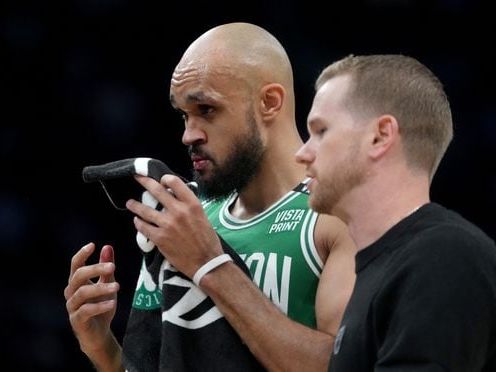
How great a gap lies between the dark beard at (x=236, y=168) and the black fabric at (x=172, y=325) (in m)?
0.20

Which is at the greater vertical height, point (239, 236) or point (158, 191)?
point (158, 191)

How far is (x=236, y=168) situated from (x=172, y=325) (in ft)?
1.46

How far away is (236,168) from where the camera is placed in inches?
98.2

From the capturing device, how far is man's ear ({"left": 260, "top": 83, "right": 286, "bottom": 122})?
2.56 m

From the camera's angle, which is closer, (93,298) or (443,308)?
(443,308)

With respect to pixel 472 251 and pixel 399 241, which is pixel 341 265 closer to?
pixel 399 241

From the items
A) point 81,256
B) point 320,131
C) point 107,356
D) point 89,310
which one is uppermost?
point 320,131

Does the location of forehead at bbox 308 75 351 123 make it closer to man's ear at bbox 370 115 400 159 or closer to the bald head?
man's ear at bbox 370 115 400 159

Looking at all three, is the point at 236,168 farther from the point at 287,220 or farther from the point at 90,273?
the point at 90,273

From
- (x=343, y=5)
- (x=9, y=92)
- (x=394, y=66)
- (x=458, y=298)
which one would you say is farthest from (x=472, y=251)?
(x=9, y=92)

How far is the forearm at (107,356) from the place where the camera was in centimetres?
258

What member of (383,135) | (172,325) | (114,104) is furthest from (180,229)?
(114,104)

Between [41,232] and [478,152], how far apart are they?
7.37ft

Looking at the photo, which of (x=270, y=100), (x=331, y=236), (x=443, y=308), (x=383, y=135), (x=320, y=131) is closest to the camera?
(x=443, y=308)
